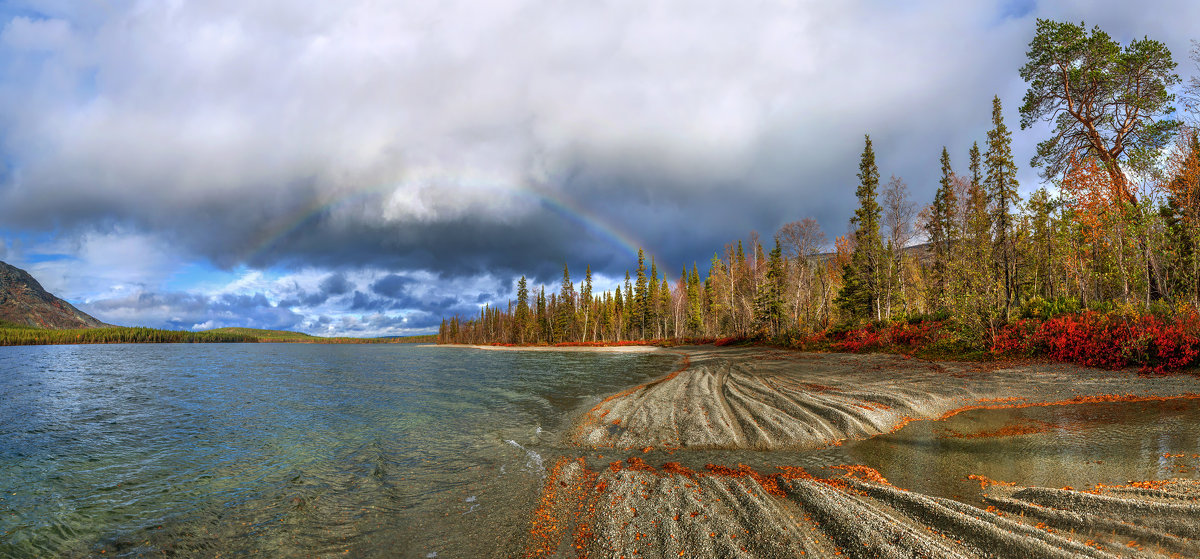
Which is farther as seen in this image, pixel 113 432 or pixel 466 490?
pixel 113 432

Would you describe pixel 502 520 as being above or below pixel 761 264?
below

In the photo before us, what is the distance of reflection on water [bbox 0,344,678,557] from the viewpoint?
331 inches

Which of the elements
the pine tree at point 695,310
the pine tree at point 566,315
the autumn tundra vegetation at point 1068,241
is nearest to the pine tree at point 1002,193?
the autumn tundra vegetation at point 1068,241

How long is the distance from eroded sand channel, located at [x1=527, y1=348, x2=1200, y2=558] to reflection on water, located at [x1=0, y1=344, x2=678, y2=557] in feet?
6.80

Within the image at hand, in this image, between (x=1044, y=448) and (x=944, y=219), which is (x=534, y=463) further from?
(x=944, y=219)

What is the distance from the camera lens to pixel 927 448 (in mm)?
11414

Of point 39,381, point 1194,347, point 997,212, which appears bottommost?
point 39,381

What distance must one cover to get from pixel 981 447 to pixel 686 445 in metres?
7.54

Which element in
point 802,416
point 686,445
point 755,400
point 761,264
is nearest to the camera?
point 686,445

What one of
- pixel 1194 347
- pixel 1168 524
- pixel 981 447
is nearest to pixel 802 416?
pixel 981 447

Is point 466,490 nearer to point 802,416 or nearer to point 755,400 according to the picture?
point 802,416

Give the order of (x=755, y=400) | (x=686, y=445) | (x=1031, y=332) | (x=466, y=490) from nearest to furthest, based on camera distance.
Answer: (x=466, y=490), (x=686, y=445), (x=755, y=400), (x=1031, y=332)

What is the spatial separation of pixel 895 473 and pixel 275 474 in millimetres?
16275

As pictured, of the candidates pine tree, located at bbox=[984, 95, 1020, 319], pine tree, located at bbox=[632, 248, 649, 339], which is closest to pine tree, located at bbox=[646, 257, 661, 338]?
pine tree, located at bbox=[632, 248, 649, 339]
